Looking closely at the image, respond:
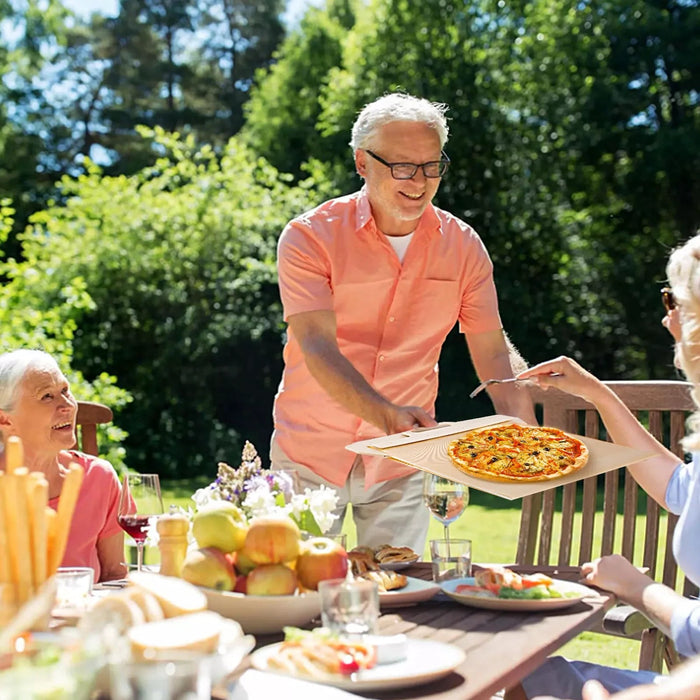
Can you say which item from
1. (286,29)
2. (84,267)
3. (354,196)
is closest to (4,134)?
(286,29)

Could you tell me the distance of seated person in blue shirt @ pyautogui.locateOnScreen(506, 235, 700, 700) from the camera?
2.01 metres

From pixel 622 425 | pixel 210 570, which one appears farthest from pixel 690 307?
pixel 210 570

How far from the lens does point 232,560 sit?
1.81 meters

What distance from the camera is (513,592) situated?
210 cm

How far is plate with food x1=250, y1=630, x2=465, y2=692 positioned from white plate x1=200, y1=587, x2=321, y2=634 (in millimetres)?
145

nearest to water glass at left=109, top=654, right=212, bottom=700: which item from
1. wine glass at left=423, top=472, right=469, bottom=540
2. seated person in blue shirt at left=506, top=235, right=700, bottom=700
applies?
seated person in blue shirt at left=506, top=235, right=700, bottom=700

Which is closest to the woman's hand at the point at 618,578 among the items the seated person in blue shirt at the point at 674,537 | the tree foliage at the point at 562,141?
the seated person in blue shirt at the point at 674,537

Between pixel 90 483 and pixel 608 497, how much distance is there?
1.61 meters

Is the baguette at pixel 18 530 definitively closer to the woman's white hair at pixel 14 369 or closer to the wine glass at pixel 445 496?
the wine glass at pixel 445 496

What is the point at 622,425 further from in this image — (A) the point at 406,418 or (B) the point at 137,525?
(B) the point at 137,525

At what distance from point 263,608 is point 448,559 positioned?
0.66 metres

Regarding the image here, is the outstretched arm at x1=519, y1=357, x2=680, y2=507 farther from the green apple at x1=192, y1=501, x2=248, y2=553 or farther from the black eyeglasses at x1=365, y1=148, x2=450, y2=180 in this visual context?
the green apple at x1=192, y1=501, x2=248, y2=553

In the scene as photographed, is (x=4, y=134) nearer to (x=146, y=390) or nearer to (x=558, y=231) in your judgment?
(x=146, y=390)

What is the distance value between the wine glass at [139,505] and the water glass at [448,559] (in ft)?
2.13
